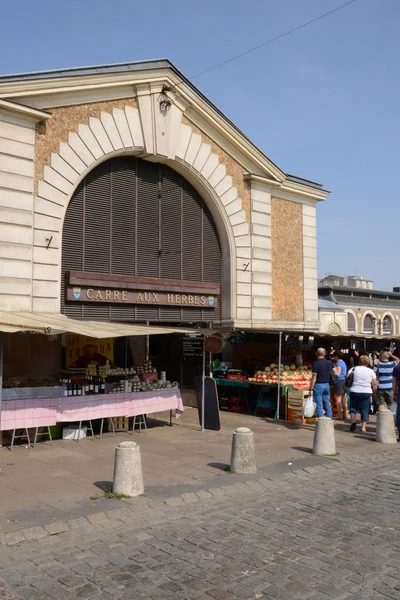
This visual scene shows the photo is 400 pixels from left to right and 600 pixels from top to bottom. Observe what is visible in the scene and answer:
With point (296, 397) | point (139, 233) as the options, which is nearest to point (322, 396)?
point (296, 397)

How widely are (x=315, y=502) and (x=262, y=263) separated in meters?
11.8

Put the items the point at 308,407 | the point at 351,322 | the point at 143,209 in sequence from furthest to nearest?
the point at 351,322 < the point at 143,209 < the point at 308,407

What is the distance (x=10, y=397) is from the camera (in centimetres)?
1088

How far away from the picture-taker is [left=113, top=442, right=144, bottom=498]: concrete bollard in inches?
304

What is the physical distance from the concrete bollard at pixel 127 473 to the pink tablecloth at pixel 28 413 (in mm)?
3643

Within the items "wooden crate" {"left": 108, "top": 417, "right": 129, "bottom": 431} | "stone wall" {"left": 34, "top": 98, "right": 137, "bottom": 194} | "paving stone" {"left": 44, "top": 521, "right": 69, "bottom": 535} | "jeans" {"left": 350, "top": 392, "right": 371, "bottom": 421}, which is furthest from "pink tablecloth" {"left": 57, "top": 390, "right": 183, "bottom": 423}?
"stone wall" {"left": 34, "top": 98, "right": 137, "bottom": 194}

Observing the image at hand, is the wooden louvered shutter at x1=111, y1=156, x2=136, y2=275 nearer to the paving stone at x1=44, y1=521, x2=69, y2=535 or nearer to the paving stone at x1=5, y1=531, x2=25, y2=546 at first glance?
the paving stone at x1=44, y1=521, x2=69, y2=535

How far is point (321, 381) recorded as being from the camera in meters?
13.2

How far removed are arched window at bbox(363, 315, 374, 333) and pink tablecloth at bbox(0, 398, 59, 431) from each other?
34.3m

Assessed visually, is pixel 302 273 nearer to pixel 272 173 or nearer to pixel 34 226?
pixel 272 173

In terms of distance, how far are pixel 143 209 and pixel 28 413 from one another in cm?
732

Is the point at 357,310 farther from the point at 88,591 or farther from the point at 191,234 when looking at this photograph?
the point at 88,591

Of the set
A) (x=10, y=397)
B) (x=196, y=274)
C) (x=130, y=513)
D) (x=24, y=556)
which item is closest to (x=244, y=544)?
(x=130, y=513)

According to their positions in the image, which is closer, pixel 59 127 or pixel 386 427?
pixel 386 427
